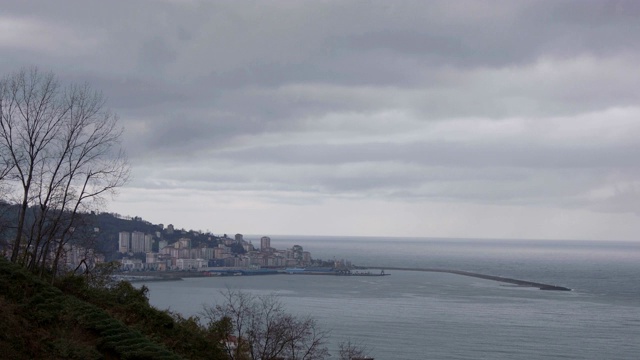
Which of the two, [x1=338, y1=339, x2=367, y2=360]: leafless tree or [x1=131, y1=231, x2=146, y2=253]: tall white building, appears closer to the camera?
[x1=338, y1=339, x2=367, y2=360]: leafless tree

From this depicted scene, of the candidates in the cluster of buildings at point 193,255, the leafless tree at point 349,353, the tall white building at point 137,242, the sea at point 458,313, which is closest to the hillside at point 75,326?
the leafless tree at point 349,353

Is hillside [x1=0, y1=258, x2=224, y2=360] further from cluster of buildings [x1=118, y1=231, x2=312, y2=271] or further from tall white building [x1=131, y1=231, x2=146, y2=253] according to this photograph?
tall white building [x1=131, y1=231, x2=146, y2=253]

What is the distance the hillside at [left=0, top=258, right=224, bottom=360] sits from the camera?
12.2 m

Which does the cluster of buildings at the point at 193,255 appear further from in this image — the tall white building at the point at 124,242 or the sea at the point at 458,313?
the sea at the point at 458,313

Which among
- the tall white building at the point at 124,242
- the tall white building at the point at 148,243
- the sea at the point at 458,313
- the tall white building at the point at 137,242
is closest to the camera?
the sea at the point at 458,313

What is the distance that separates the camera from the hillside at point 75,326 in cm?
1220

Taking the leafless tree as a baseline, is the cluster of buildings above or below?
above

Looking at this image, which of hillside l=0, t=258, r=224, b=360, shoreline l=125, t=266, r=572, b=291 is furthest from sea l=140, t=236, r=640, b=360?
hillside l=0, t=258, r=224, b=360

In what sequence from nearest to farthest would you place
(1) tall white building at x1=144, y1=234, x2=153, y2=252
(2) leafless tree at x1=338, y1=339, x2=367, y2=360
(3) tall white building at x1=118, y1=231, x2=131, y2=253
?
(2) leafless tree at x1=338, y1=339, x2=367, y2=360, (3) tall white building at x1=118, y1=231, x2=131, y2=253, (1) tall white building at x1=144, y1=234, x2=153, y2=252

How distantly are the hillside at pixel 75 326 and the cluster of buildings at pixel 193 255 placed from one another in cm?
9915

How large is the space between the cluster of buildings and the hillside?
3904 inches

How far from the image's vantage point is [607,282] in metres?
112

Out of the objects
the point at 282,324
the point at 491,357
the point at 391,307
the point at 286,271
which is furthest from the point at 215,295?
the point at 282,324

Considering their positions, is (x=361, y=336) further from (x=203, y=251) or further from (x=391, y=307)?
(x=203, y=251)
